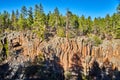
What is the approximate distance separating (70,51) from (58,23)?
27791 mm

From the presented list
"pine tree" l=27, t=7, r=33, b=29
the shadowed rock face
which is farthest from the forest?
"pine tree" l=27, t=7, r=33, b=29

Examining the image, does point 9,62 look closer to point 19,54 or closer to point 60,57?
point 19,54

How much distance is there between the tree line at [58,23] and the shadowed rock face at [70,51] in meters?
4.84

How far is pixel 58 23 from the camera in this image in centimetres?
9031

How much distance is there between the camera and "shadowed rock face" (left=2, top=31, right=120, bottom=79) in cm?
6275

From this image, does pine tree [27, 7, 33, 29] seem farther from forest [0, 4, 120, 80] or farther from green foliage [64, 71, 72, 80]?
green foliage [64, 71, 72, 80]

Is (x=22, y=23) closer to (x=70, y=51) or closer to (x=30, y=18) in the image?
(x=30, y=18)

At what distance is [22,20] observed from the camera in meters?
80.9

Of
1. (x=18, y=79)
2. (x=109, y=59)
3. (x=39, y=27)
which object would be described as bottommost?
(x=18, y=79)

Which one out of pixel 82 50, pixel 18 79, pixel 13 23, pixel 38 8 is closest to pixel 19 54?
pixel 18 79

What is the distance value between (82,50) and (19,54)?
17531 mm

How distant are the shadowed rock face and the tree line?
4.84 m

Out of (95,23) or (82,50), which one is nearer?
(82,50)

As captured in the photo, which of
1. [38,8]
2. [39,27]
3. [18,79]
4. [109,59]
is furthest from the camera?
[38,8]
